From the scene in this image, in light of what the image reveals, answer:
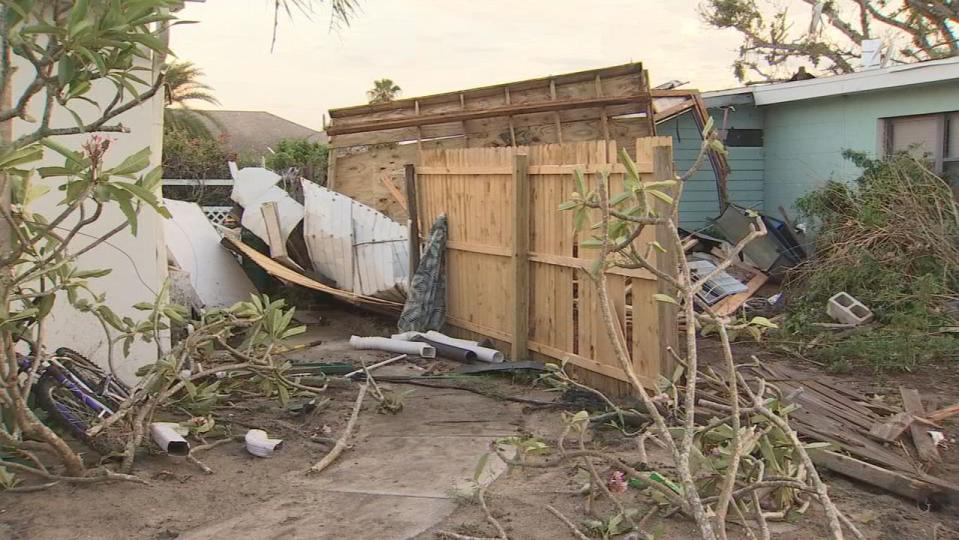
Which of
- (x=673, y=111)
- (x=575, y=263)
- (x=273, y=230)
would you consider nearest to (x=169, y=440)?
(x=575, y=263)

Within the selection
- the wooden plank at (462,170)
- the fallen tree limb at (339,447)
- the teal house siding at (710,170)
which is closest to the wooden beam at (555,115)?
the teal house siding at (710,170)

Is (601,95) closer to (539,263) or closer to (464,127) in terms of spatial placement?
(464,127)

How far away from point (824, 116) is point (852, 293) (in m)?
4.08

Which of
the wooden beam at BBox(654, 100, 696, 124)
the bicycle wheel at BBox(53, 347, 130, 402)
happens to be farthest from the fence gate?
the wooden beam at BBox(654, 100, 696, 124)

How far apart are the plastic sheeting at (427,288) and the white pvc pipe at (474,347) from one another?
495 millimetres

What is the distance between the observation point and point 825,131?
1293cm

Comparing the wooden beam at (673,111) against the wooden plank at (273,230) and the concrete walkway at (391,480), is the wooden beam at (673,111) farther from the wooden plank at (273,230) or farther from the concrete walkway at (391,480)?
the concrete walkway at (391,480)

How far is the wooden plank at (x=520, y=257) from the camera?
8203 millimetres

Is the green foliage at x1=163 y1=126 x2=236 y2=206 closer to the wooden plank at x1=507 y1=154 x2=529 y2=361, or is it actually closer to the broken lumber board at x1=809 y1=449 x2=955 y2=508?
the wooden plank at x1=507 y1=154 x2=529 y2=361

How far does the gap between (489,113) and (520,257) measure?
14.8 feet

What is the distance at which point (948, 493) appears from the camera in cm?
469

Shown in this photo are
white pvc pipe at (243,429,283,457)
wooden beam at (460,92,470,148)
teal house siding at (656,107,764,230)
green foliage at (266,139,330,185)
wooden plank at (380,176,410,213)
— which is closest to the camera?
white pvc pipe at (243,429,283,457)

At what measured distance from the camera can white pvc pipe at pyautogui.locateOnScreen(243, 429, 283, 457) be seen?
564 cm

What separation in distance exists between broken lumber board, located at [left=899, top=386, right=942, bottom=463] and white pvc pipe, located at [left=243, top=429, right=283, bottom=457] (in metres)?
→ 4.15
